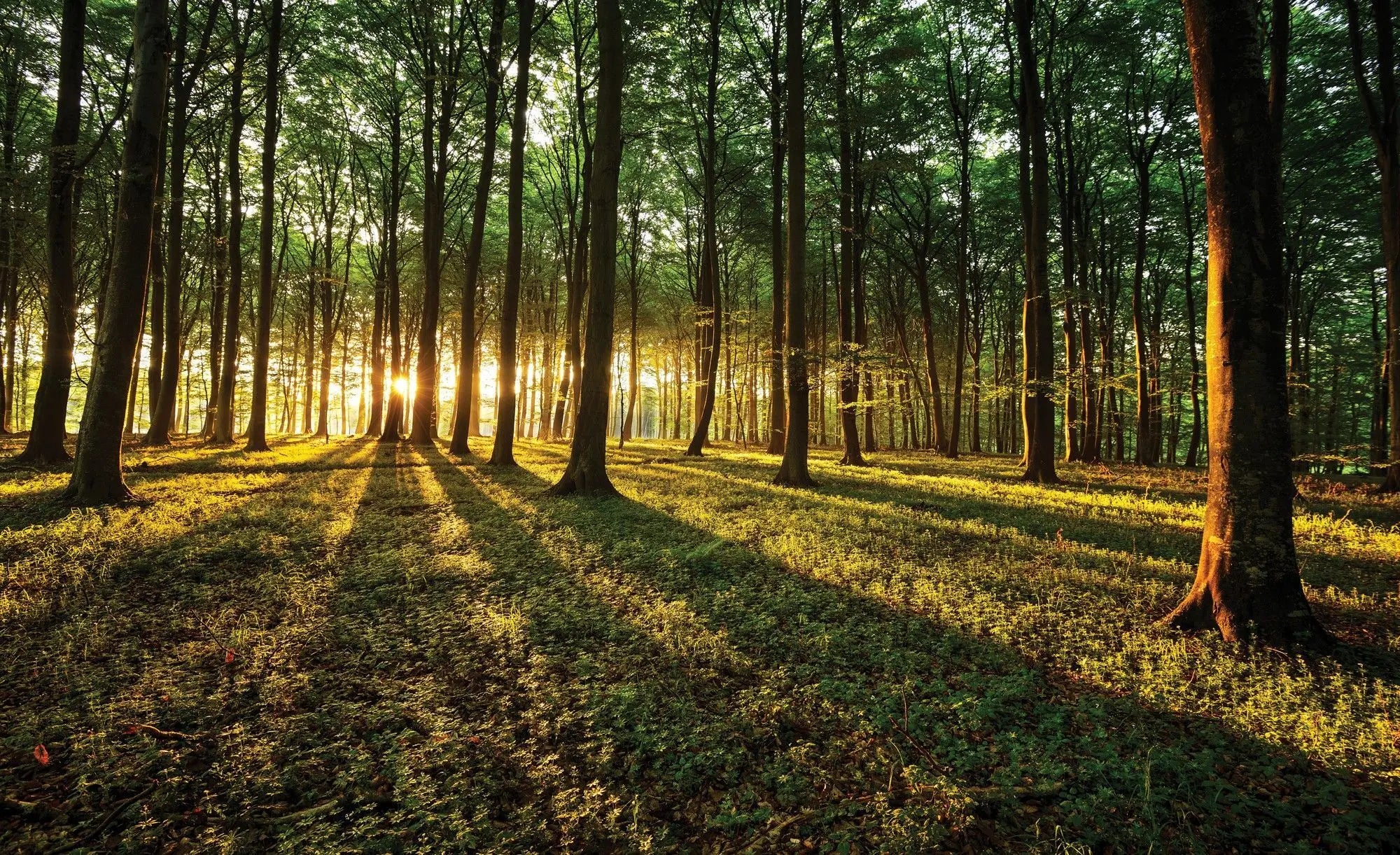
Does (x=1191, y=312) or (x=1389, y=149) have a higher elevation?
(x=1389, y=149)

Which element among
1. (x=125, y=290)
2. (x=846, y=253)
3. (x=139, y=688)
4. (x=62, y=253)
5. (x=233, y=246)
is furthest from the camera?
(x=233, y=246)

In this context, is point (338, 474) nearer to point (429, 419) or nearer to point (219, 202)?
point (429, 419)

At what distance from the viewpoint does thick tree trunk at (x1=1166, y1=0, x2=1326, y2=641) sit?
4020 millimetres

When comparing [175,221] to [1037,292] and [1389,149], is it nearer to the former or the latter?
[1037,292]

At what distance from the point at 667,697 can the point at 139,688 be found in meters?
3.33

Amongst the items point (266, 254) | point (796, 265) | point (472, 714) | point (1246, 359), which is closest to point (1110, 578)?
point (1246, 359)

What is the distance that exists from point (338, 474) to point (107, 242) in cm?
1167

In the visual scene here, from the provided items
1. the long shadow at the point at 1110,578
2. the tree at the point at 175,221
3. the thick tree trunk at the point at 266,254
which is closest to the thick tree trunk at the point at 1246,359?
the long shadow at the point at 1110,578

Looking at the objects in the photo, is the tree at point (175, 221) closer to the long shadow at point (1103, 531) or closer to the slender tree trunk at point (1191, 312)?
the long shadow at point (1103, 531)

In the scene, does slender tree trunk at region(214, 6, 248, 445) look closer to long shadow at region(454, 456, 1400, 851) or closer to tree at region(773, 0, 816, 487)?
tree at region(773, 0, 816, 487)

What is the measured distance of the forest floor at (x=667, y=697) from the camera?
2240mm

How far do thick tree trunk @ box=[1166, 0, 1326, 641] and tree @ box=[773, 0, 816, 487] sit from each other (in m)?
7.49

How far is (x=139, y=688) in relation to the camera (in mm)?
3248

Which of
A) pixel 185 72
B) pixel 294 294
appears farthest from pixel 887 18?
pixel 294 294
